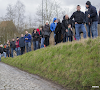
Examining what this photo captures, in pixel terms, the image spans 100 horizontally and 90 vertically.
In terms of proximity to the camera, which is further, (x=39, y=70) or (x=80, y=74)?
(x=39, y=70)

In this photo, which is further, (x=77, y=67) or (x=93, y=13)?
(x=93, y=13)

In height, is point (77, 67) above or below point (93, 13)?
below

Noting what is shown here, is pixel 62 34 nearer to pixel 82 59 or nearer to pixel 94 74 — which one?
pixel 82 59

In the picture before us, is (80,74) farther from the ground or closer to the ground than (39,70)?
farther from the ground

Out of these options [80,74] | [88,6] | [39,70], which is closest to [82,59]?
[80,74]

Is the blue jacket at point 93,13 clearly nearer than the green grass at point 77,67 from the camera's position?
No

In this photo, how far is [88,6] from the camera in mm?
8320

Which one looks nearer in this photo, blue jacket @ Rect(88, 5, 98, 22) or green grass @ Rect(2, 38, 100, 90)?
green grass @ Rect(2, 38, 100, 90)

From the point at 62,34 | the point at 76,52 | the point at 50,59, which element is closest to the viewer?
the point at 76,52

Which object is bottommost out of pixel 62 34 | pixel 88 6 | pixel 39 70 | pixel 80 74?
pixel 39 70

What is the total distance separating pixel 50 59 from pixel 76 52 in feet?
6.33

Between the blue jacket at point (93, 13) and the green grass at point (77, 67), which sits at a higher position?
the blue jacket at point (93, 13)

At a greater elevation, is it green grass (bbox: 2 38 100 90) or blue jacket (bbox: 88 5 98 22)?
blue jacket (bbox: 88 5 98 22)

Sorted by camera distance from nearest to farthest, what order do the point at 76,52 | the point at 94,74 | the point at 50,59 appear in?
1. the point at 94,74
2. the point at 76,52
3. the point at 50,59
